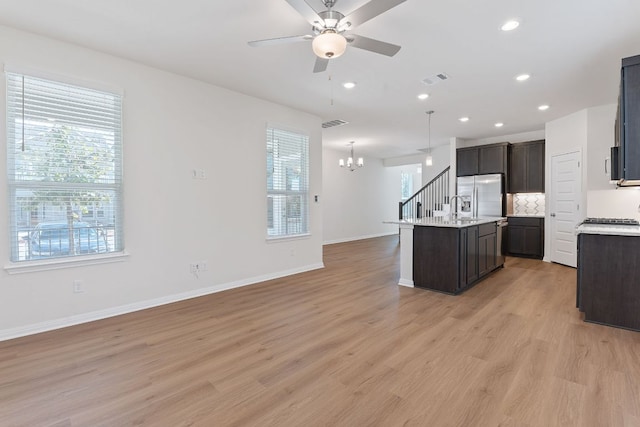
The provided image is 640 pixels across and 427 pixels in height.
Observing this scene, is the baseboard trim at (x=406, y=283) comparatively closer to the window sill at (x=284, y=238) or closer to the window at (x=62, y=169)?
the window sill at (x=284, y=238)

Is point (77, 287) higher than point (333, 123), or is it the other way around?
point (333, 123)

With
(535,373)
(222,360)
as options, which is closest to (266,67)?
(222,360)

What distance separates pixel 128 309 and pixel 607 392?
4356 millimetres

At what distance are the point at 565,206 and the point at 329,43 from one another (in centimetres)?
592

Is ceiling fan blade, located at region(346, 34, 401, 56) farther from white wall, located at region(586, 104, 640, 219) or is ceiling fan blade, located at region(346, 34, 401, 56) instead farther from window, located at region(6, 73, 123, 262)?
white wall, located at region(586, 104, 640, 219)

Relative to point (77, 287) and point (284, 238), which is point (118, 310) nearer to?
point (77, 287)

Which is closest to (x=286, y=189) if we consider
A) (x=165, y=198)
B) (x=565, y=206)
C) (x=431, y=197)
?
(x=165, y=198)

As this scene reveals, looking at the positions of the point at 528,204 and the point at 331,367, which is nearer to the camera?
the point at 331,367

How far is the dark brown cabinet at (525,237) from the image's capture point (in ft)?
21.6

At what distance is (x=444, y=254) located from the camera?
4176 mm

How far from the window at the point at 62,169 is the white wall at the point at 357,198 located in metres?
6.21

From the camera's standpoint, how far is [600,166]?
526 cm

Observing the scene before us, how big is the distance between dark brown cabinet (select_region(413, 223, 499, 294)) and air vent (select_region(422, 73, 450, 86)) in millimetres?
1972

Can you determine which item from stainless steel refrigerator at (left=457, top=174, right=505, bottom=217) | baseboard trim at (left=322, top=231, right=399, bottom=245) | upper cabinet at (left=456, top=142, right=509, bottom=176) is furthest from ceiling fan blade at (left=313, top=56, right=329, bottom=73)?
baseboard trim at (left=322, top=231, right=399, bottom=245)
